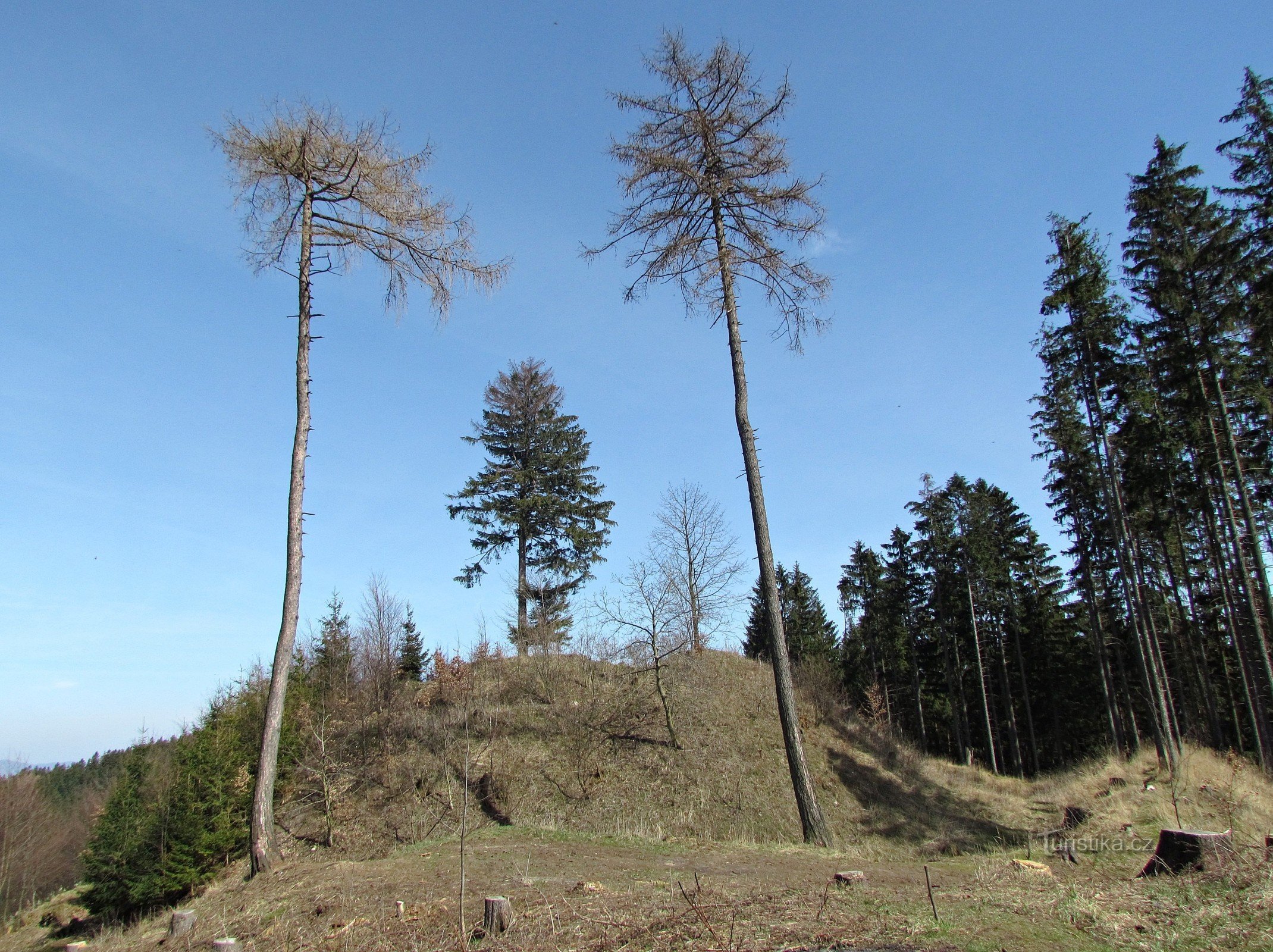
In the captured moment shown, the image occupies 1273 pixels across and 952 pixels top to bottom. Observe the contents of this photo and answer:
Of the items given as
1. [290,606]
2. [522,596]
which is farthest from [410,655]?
[290,606]

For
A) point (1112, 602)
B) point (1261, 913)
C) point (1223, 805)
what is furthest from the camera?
point (1112, 602)

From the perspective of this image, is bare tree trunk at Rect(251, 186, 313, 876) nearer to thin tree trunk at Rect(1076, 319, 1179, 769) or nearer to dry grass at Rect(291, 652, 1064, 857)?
dry grass at Rect(291, 652, 1064, 857)

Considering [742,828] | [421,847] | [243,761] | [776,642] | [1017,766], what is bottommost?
[1017,766]

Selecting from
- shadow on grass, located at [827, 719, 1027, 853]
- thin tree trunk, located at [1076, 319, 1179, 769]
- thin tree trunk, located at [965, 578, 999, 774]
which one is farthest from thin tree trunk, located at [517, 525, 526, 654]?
thin tree trunk, located at [965, 578, 999, 774]

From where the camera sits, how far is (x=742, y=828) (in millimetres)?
14969

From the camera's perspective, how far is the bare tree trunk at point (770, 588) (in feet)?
34.7

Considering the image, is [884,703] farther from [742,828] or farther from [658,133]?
[658,133]

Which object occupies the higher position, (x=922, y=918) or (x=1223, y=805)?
(x=922, y=918)

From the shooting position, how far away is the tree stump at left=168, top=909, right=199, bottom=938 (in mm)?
7500

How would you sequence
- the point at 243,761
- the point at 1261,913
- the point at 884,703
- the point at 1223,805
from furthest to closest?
the point at 884,703
the point at 243,761
the point at 1223,805
the point at 1261,913

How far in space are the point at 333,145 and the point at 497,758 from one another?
1384 centimetres

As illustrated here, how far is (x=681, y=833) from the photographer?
14570mm

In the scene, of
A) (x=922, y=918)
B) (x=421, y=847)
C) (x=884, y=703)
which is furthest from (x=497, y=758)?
(x=884, y=703)

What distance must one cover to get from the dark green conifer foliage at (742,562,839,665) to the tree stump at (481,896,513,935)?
37001 mm
